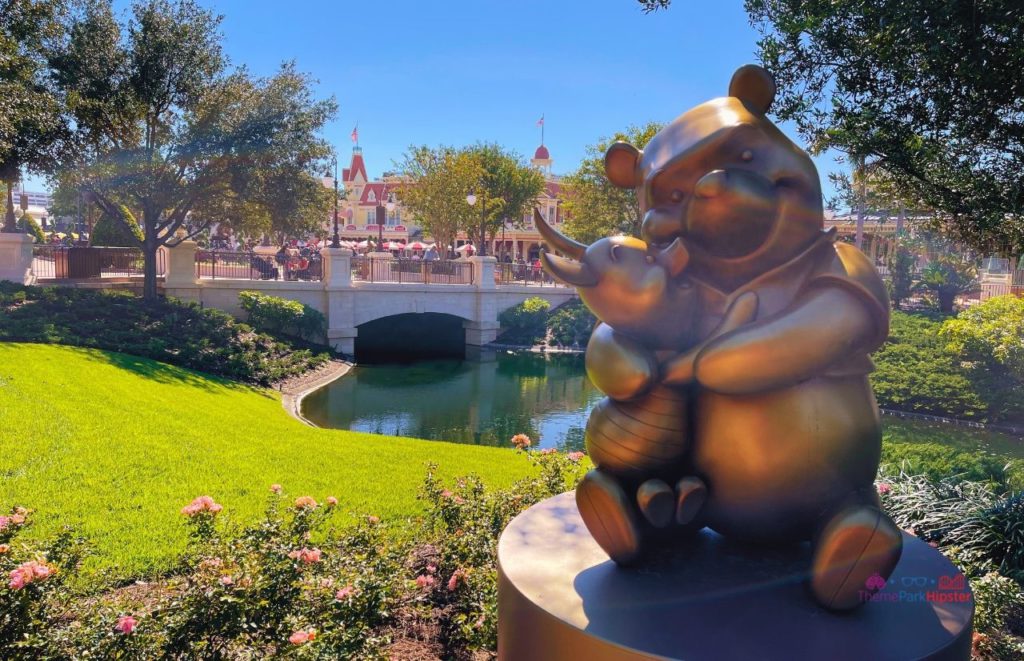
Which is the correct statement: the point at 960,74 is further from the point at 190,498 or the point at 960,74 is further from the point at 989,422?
the point at 989,422

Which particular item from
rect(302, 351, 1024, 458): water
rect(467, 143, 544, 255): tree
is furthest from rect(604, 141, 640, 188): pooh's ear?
rect(467, 143, 544, 255): tree

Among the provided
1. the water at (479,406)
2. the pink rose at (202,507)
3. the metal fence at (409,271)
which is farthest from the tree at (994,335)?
the pink rose at (202,507)

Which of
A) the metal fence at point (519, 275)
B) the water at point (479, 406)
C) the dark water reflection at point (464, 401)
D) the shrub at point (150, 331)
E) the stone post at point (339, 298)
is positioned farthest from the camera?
the metal fence at point (519, 275)

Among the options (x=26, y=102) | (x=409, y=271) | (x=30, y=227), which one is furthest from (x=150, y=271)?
(x=30, y=227)

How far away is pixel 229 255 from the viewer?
22703 millimetres

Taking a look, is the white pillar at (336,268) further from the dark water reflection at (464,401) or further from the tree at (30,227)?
the tree at (30,227)

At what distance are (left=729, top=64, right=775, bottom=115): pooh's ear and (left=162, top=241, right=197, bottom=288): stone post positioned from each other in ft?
70.4

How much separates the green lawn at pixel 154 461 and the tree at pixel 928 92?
16.8 feet

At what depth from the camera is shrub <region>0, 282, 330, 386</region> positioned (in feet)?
50.4

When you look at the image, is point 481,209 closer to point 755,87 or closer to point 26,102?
point 26,102

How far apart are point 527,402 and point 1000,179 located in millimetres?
12403

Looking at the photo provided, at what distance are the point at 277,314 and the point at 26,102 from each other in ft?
29.9

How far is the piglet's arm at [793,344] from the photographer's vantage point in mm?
2662

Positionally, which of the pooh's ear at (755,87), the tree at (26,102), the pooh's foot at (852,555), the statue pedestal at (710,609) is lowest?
the statue pedestal at (710,609)
